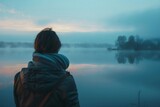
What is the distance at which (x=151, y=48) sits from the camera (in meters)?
96.4

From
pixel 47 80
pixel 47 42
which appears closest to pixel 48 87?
pixel 47 80

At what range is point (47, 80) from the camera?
1.88 m

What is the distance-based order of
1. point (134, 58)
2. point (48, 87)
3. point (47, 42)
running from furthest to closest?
1. point (134, 58)
2. point (47, 42)
3. point (48, 87)

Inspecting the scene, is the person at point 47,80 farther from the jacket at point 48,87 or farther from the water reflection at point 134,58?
the water reflection at point 134,58

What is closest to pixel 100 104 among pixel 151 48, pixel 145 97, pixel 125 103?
pixel 125 103

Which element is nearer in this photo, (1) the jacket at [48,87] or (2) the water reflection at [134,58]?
(1) the jacket at [48,87]

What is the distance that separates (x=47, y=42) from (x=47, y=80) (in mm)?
293

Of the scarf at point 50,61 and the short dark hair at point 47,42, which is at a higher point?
the short dark hair at point 47,42

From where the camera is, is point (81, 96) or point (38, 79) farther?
point (81, 96)

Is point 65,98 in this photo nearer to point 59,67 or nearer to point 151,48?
point 59,67

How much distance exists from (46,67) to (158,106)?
8282mm

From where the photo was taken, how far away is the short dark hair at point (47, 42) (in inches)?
79.7

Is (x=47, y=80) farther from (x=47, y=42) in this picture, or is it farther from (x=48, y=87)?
(x=47, y=42)

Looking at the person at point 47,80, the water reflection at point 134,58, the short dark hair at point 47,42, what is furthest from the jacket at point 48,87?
the water reflection at point 134,58
